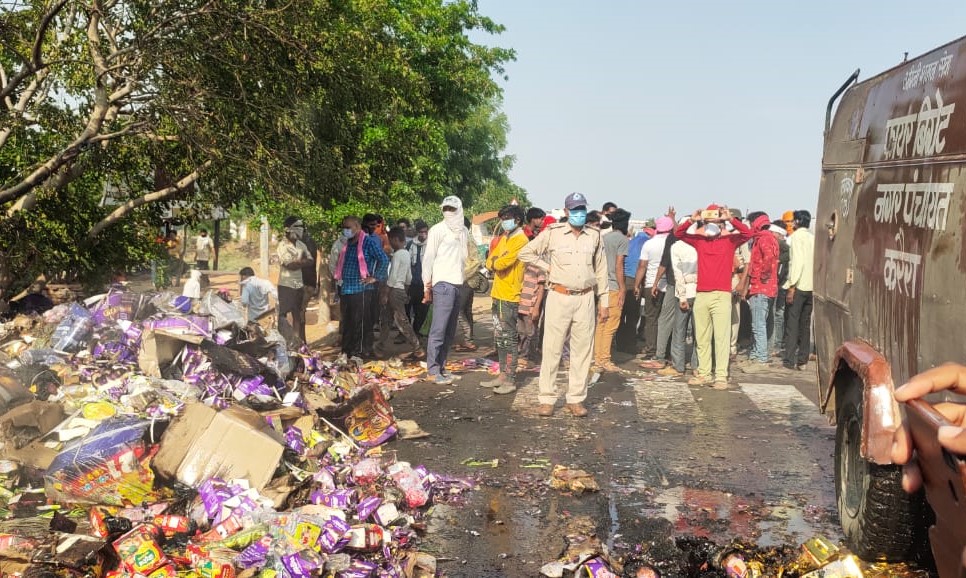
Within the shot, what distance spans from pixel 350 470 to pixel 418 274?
6783 millimetres

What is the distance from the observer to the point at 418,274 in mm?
12641

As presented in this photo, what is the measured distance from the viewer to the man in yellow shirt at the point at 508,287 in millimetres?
9656

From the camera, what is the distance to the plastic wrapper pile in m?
4.27

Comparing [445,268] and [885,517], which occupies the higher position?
[445,268]

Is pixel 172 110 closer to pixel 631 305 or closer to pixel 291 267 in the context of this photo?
pixel 291 267

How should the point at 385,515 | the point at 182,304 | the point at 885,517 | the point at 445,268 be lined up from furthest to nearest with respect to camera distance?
the point at 445,268 < the point at 182,304 < the point at 385,515 < the point at 885,517

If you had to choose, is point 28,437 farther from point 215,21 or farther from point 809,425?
point 809,425

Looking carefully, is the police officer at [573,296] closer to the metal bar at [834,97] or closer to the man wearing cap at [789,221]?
the metal bar at [834,97]

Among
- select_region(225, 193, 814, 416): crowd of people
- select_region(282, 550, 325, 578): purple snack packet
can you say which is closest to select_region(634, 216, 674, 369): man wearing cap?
select_region(225, 193, 814, 416): crowd of people

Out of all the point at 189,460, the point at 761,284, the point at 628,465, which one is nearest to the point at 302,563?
the point at 189,460

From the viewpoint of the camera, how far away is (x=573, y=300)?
26.9 ft

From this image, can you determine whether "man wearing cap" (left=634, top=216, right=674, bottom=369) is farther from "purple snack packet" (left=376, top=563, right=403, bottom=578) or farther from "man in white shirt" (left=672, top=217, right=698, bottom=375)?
"purple snack packet" (left=376, top=563, right=403, bottom=578)

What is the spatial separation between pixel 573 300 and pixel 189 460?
4048 millimetres

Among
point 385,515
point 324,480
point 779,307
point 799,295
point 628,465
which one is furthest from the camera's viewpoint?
point 779,307
